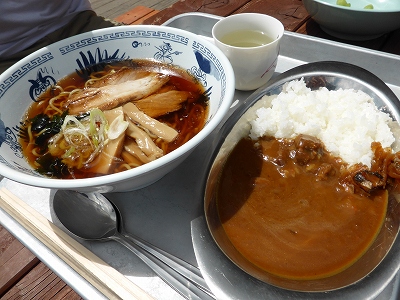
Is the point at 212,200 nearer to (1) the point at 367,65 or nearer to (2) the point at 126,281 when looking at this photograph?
(2) the point at 126,281

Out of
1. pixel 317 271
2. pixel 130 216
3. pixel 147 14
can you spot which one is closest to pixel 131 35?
pixel 130 216

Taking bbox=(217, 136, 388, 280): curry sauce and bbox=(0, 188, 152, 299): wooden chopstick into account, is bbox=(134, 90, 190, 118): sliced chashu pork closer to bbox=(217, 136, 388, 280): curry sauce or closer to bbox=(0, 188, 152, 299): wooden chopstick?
bbox=(217, 136, 388, 280): curry sauce

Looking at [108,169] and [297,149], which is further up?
[108,169]

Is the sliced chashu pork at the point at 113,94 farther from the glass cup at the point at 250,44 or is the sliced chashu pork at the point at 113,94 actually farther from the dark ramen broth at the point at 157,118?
the glass cup at the point at 250,44

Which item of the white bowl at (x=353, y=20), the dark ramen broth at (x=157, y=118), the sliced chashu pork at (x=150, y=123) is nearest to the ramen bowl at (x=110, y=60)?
the dark ramen broth at (x=157, y=118)

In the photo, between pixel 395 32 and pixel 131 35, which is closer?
pixel 131 35
